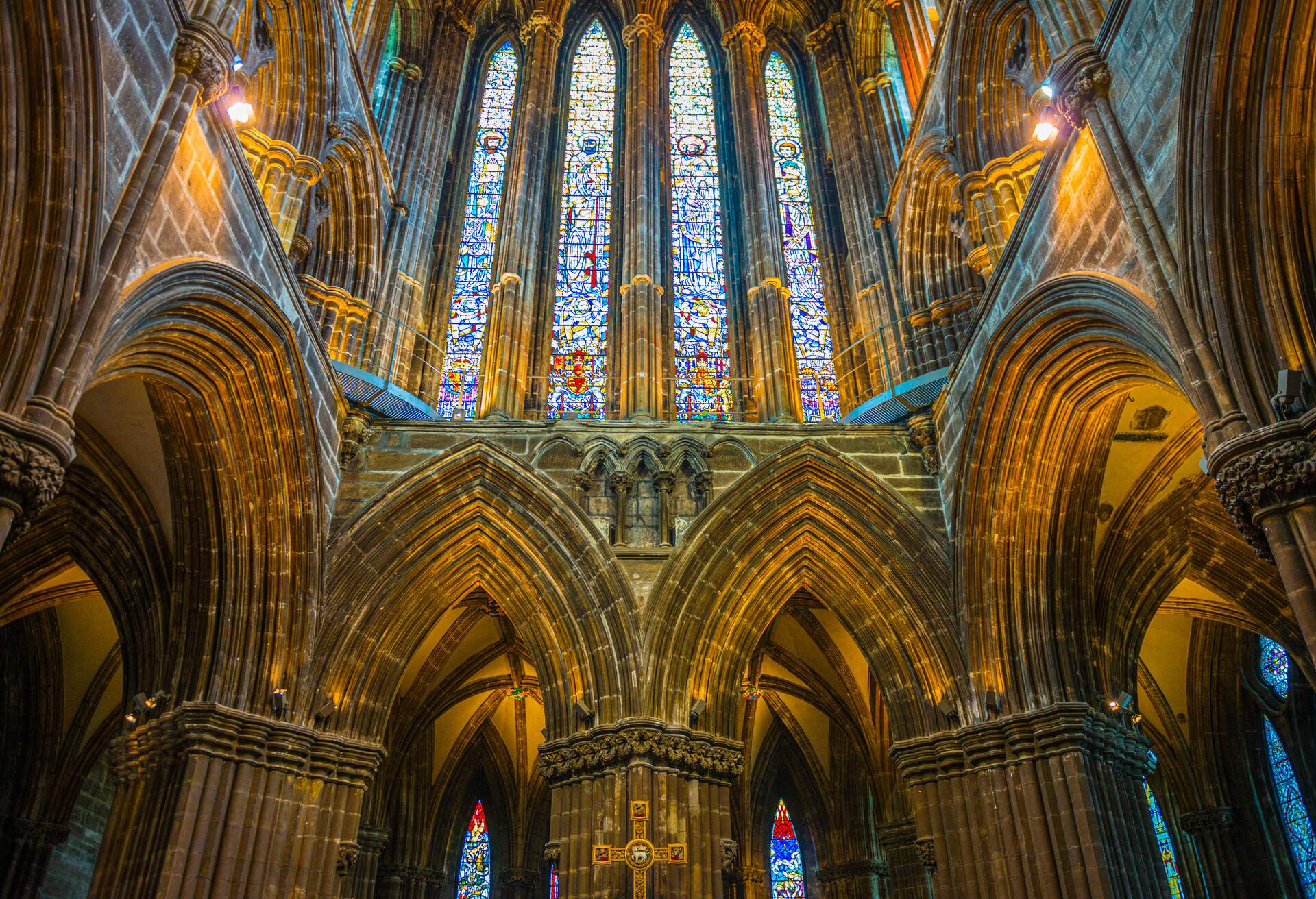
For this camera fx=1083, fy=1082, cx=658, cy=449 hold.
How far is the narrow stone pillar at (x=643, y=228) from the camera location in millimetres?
14836

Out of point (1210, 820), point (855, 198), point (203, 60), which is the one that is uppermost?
point (855, 198)

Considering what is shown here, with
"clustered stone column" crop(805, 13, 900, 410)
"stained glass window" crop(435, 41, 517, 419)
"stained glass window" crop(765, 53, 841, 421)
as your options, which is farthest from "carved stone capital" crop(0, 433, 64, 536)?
"clustered stone column" crop(805, 13, 900, 410)

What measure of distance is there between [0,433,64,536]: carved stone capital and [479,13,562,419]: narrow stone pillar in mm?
7460

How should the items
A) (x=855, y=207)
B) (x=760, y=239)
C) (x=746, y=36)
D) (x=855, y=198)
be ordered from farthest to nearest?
1. (x=746, y=36)
2. (x=855, y=198)
3. (x=855, y=207)
4. (x=760, y=239)

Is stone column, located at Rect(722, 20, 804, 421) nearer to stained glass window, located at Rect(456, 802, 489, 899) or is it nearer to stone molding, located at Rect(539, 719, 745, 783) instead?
stone molding, located at Rect(539, 719, 745, 783)

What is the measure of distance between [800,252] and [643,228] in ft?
8.96

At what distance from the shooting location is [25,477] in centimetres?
673

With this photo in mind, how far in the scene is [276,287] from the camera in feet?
37.3

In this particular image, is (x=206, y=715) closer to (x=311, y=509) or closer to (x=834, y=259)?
(x=311, y=509)

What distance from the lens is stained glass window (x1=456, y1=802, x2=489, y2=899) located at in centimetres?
1923

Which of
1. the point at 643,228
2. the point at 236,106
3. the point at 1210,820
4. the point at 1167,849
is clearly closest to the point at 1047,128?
the point at 643,228

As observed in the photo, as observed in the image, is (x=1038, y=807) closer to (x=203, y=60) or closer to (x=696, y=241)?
(x=696, y=241)

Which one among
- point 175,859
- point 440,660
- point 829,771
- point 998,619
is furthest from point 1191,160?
point 829,771

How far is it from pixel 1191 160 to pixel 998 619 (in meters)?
5.75
